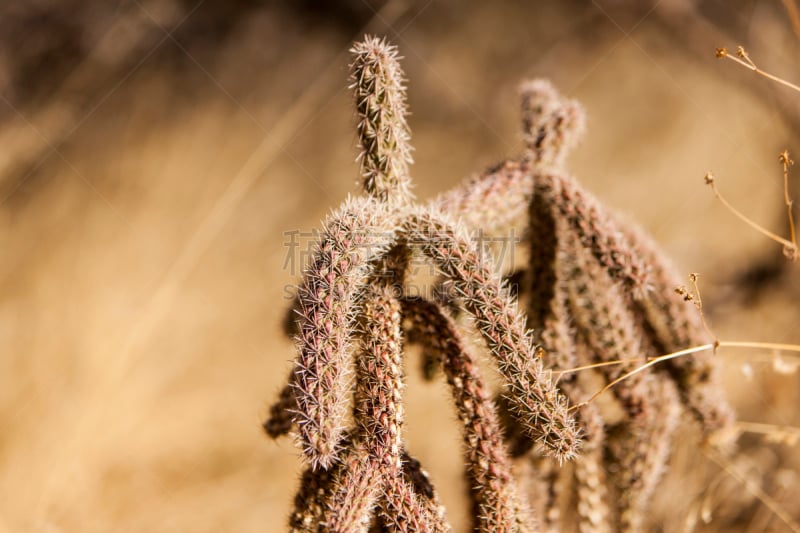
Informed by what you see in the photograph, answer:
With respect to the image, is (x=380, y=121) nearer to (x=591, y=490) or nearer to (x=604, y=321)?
(x=604, y=321)

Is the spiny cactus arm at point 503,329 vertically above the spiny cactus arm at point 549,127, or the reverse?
the spiny cactus arm at point 549,127

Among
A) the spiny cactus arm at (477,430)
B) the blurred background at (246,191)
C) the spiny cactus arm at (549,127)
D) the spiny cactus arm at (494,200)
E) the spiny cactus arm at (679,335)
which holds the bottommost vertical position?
the spiny cactus arm at (477,430)

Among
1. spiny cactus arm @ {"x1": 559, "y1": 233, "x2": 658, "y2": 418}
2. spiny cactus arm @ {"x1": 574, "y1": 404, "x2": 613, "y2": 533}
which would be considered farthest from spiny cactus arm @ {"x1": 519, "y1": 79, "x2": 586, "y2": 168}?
spiny cactus arm @ {"x1": 574, "y1": 404, "x2": 613, "y2": 533}

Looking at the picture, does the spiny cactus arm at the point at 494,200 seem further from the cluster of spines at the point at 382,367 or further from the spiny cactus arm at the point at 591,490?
the spiny cactus arm at the point at 591,490

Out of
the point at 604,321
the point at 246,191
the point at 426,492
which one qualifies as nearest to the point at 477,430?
the point at 426,492

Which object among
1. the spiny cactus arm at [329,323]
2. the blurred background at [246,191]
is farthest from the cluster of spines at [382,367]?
the blurred background at [246,191]

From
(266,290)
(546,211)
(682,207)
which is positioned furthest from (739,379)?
(266,290)

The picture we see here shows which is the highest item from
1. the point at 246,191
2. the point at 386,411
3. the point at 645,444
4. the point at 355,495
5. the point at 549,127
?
the point at 246,191
